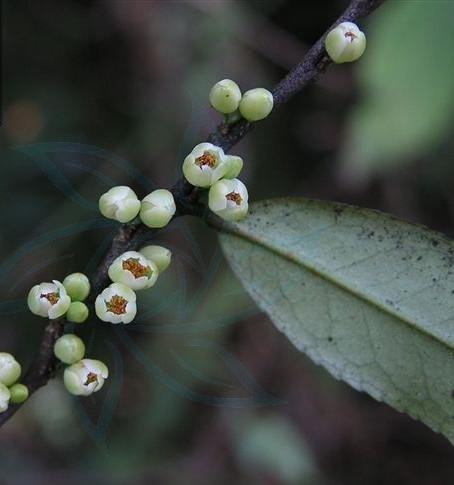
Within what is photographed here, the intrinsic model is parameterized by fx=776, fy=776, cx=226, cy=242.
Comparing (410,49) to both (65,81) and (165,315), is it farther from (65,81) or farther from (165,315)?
(65,81)

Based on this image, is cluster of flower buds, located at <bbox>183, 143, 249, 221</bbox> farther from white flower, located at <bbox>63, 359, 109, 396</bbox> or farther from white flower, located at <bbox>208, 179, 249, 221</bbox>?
white flower, located at <bbox>63, 359, 109, 396</bbox>

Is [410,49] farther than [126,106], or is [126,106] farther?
[126,106]

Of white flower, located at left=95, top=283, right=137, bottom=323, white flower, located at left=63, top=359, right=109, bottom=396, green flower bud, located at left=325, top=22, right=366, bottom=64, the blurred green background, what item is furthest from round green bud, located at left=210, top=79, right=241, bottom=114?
the blurred green background

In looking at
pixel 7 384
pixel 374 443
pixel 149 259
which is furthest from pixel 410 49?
pixel 374 443

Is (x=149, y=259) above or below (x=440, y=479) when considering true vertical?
above

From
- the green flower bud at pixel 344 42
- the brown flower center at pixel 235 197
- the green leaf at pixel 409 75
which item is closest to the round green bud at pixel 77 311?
the brown flower center at pixel 235 197

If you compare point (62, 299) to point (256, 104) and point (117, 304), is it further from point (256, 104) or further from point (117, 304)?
point (256, 104)

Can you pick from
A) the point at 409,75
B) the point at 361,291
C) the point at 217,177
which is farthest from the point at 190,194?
the point at 409,75
